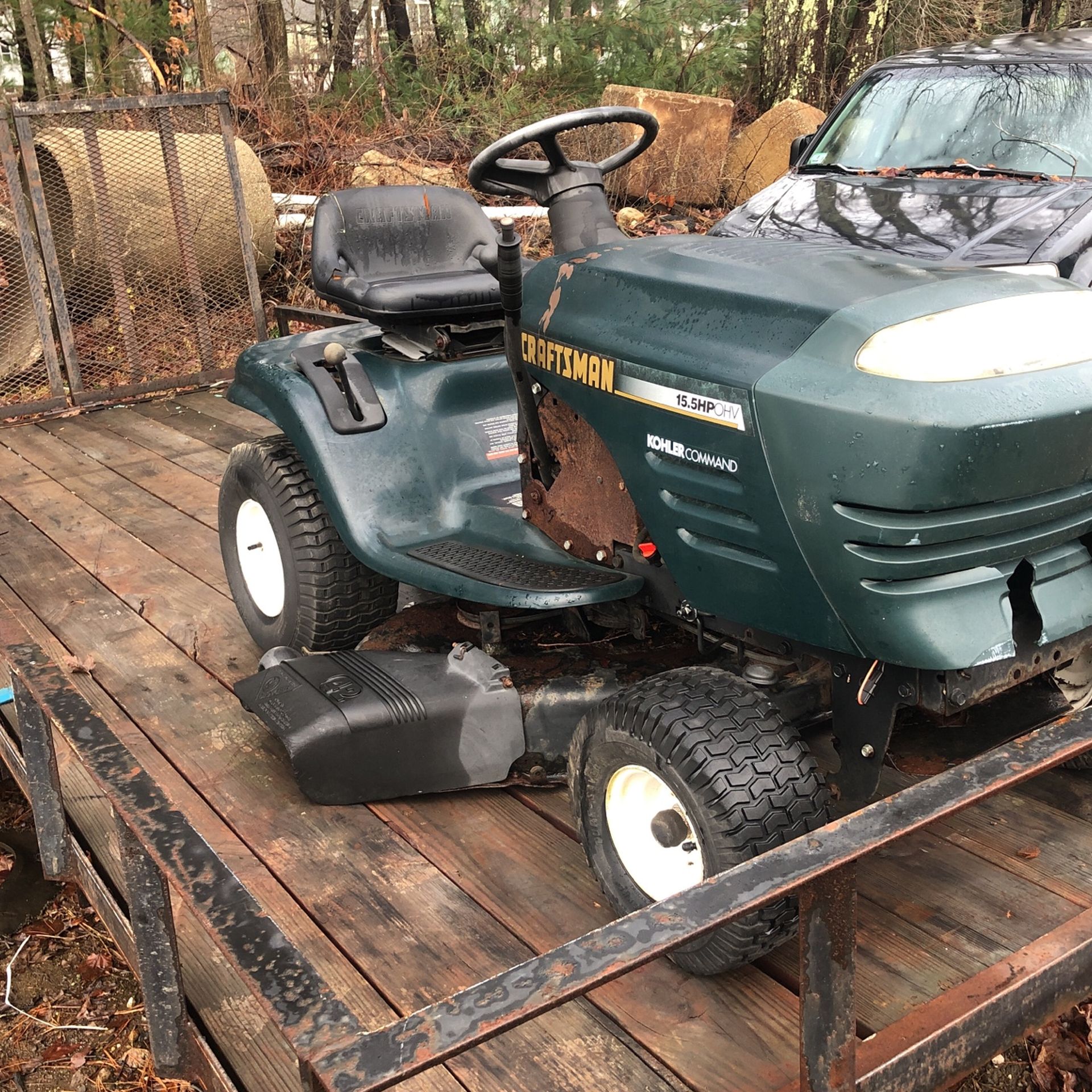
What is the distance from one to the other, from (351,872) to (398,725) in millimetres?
273

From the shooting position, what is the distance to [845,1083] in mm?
1399

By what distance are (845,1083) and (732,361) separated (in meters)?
0.93

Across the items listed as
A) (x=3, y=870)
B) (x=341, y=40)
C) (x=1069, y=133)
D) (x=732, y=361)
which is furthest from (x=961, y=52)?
(x=341, y=40)

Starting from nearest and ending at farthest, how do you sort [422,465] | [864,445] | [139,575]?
[864,445] → [422,465] → [139,575]


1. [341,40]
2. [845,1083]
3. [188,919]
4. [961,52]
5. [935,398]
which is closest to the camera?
[845,1083]

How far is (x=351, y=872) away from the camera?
217 cm

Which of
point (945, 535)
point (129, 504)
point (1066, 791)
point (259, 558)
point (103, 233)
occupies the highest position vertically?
point (945, 535)

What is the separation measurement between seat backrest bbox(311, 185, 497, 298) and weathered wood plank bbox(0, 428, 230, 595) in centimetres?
106

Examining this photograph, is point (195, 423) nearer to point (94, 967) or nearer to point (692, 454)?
point (94, 967)

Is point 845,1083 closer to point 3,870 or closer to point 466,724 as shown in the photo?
point 466,724

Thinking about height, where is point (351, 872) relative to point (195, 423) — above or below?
above

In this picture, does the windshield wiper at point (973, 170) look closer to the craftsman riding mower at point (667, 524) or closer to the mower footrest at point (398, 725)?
the craftsman riding mower at point (667, 524)

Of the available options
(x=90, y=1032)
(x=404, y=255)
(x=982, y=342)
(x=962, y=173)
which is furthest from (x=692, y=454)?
(x=962, y=173)

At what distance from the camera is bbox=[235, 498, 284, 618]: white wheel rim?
2.83 metres
